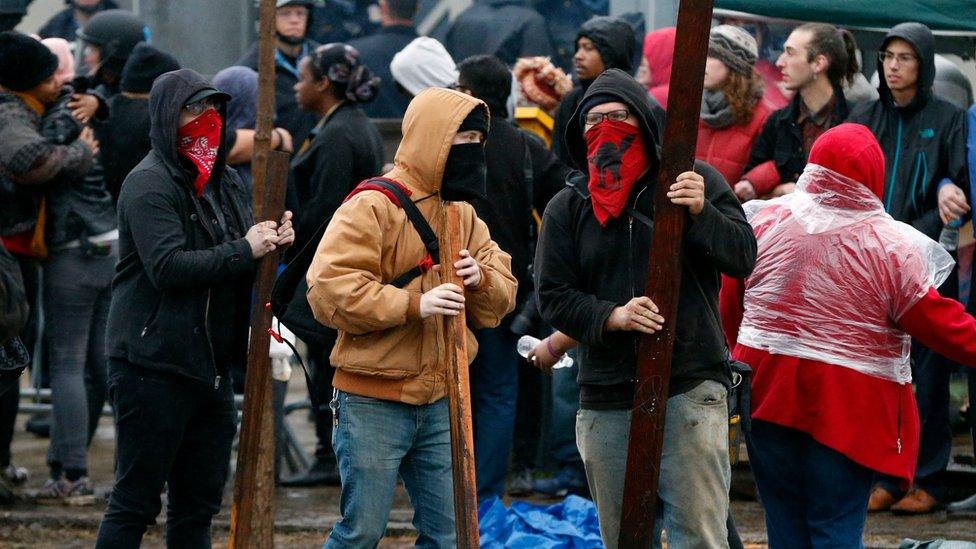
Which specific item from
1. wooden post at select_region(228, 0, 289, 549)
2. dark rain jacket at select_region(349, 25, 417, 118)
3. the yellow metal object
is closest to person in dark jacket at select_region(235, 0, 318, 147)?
dark rain jacket at select_region(349, 25, 417, 118)

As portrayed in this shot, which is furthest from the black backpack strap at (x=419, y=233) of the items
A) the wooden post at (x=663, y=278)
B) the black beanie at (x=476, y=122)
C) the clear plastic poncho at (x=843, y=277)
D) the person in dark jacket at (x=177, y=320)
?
the clear plastic poncho at (x=843, y=277)

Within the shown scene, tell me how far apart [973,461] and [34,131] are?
4798 mm

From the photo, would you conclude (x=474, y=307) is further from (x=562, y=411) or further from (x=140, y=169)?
(x=562, y=411)

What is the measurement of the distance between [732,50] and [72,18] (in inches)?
195

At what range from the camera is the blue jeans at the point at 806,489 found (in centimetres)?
493

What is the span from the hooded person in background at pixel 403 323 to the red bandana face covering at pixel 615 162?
1.59 ft

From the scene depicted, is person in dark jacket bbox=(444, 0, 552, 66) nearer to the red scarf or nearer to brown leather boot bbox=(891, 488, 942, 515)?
brown leather boot bbox=(891, 488, 942, 515)

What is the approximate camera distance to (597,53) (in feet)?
24.6

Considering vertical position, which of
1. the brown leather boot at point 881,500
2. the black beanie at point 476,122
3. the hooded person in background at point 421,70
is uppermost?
the hooded person in background at point 421,70

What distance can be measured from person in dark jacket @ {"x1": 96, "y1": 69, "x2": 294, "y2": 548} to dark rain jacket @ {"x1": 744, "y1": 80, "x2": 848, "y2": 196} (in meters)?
2.79

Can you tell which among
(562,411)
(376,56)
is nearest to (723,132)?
(562,411)

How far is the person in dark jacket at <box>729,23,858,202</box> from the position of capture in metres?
7.34

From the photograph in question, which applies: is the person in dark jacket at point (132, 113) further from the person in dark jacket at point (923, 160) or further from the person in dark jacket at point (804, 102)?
the person in dark jacket at point (923, 160)

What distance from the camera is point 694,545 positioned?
4.53 meters
